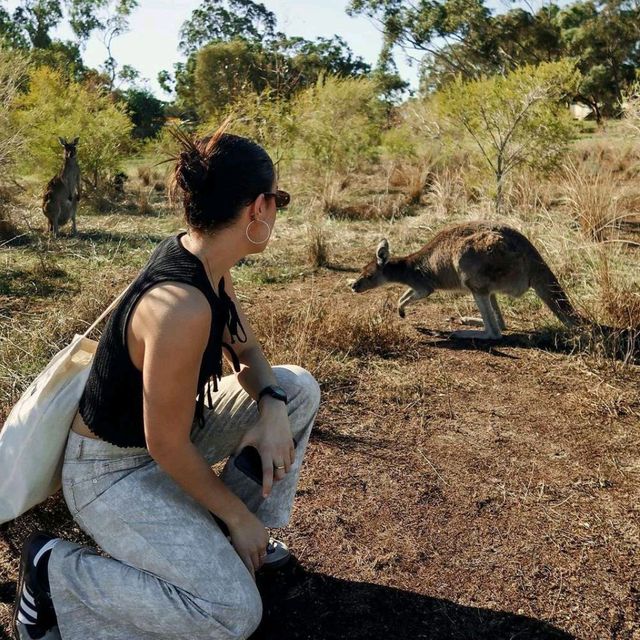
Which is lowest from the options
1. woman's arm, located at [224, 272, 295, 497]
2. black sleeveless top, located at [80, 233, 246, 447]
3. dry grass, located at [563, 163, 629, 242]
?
woman's arm, located at [224, 272, 295, 497]

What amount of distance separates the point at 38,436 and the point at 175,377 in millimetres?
513

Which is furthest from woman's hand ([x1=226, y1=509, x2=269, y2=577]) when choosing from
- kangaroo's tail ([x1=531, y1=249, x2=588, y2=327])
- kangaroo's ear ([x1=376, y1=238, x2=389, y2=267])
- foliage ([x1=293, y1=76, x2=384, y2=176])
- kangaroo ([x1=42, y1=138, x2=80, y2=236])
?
foliage ([x1=293, y1=76, x2=384, y2=176])

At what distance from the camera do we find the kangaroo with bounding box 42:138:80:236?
337 inches

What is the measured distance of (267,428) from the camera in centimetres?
204

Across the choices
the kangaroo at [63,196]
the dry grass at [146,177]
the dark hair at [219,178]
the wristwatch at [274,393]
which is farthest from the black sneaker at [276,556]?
the dry grass at [146,177]

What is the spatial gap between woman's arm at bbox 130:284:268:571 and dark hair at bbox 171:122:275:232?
246 mm

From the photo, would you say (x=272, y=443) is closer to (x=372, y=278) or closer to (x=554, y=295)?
(x=554, y=295)

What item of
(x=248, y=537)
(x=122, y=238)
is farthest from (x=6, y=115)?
(x=248, y=537)

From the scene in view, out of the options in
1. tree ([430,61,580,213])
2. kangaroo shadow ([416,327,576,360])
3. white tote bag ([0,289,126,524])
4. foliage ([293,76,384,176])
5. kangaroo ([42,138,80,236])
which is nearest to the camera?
white tote bag ([0,289,126,524])

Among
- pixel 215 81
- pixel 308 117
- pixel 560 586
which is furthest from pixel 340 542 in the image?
pixel 215 81

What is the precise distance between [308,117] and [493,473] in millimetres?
9736

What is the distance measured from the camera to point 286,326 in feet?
14.7

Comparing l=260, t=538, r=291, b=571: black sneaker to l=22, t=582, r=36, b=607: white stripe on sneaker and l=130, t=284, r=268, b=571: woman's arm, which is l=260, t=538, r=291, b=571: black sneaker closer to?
l=130, t=284, r=268, b=571: woman's arm

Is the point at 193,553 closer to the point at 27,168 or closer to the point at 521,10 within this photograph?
the point at 27,168
